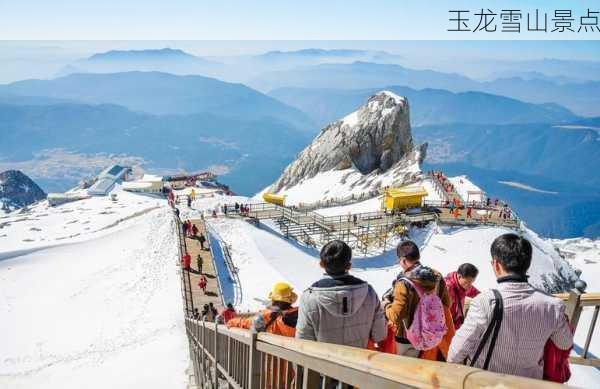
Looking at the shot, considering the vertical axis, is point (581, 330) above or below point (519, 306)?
below

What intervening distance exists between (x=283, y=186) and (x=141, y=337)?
44.5 m

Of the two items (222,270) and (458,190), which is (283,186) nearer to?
(458,190)

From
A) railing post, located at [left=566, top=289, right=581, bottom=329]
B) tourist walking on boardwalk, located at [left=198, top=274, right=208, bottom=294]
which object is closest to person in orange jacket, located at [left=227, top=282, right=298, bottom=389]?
railing post, located at [left=566, top=289, right=581, bottom=329]

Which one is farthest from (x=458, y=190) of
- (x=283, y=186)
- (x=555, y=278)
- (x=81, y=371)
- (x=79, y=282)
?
(x=81, y=371)

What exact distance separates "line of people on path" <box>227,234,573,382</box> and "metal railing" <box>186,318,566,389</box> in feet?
1.23

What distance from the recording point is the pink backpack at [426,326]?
178 inches

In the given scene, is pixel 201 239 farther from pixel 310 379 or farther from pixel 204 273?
pixel 310 379

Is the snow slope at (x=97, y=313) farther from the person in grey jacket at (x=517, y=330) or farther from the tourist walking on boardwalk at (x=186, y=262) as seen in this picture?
the person in grey jacket at (x=517, y=330)

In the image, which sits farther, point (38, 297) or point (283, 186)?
point (283, 186)

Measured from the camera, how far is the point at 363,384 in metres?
2.42

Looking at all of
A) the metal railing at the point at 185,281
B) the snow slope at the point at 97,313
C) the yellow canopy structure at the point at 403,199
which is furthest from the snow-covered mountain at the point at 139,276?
the yellow canopy structure at the point at 403,199

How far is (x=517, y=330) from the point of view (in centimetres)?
330

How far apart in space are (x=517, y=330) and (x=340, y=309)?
4.64ft

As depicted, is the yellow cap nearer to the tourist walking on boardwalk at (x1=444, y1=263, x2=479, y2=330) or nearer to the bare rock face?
the tourist walking on boardwalk at (x1=444, y1=263, x2=479, y2=330)
